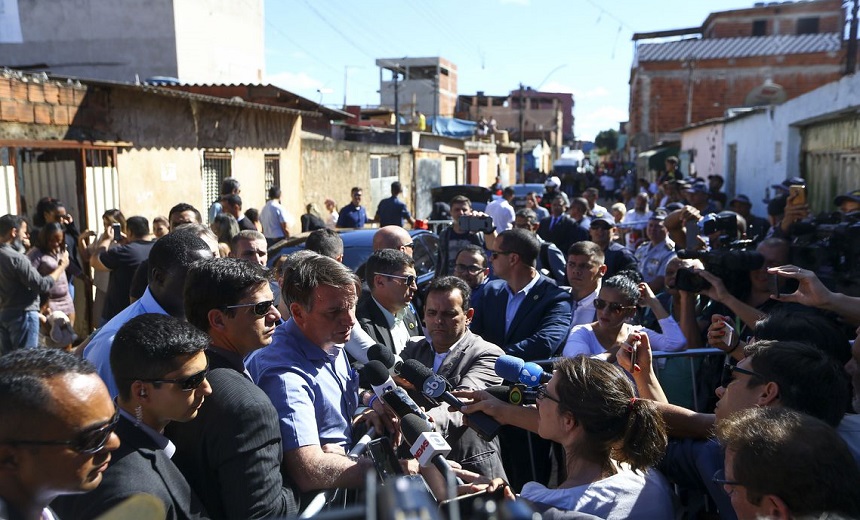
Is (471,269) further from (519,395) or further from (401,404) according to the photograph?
(401,404)

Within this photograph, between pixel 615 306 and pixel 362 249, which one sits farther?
pixel 362 249

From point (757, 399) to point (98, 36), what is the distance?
20.9 m

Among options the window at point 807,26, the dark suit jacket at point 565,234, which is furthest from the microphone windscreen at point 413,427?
the window at point 807,26

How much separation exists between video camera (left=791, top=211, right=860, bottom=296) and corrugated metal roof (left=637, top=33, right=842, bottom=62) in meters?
31.3

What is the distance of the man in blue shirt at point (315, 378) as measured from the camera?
2.62 meters

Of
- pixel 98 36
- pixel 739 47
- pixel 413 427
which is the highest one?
pixel 739 47

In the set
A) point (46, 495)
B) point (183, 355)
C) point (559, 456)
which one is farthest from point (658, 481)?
point (46, 495)

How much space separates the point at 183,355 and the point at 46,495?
63 centimetres

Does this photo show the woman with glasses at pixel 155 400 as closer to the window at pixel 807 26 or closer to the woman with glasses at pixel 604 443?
the woman with glasses at pixel 604 443

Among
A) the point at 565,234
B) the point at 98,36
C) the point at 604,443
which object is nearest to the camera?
the point at 604,443

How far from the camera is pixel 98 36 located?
64.4ft

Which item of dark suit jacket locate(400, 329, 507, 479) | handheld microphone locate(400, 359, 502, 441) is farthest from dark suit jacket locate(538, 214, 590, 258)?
handheld microphone locate(400, 359, 502, 441)

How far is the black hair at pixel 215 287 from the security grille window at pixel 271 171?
11.3 meters

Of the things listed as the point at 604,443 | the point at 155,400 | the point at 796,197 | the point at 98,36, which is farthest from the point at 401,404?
the point at 98,36
